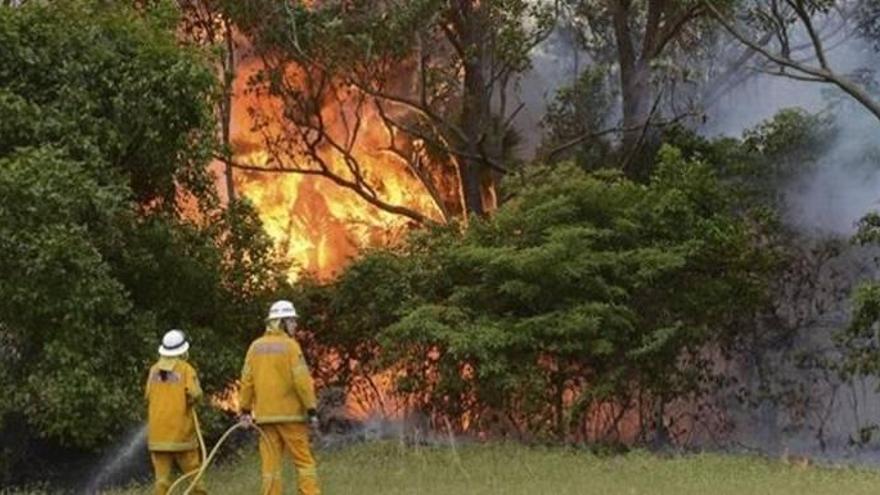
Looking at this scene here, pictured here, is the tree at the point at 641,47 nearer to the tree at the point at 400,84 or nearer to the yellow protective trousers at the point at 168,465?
the tree at the point at 400,84

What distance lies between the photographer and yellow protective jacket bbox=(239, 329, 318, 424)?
392 inches

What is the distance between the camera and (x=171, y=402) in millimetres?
10078

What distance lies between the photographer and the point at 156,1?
1483 cm

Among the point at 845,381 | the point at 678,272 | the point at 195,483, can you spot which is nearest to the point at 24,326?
the point at 195,483

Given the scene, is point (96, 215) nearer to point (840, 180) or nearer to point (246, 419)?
point (246, 419)

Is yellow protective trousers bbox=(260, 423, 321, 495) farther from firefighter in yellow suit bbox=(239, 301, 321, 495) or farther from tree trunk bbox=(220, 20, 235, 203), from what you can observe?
tree trunk bbox=(220, 20, 235, 203)

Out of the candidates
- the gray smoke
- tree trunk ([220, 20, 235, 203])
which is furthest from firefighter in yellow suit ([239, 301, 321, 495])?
the gray smoke

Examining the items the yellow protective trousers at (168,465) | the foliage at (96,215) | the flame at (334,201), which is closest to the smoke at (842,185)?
the flame at (334,201)

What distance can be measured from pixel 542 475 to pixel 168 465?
11.2 ft

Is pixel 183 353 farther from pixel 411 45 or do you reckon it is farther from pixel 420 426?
pixel 411 45

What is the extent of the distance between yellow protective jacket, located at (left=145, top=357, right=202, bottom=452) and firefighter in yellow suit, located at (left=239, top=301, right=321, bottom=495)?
0.47 meters

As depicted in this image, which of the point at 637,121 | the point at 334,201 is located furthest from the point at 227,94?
the point at 637,121

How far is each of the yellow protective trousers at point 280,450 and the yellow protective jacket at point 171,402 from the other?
634 mm

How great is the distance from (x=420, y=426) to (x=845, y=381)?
5.69 m
